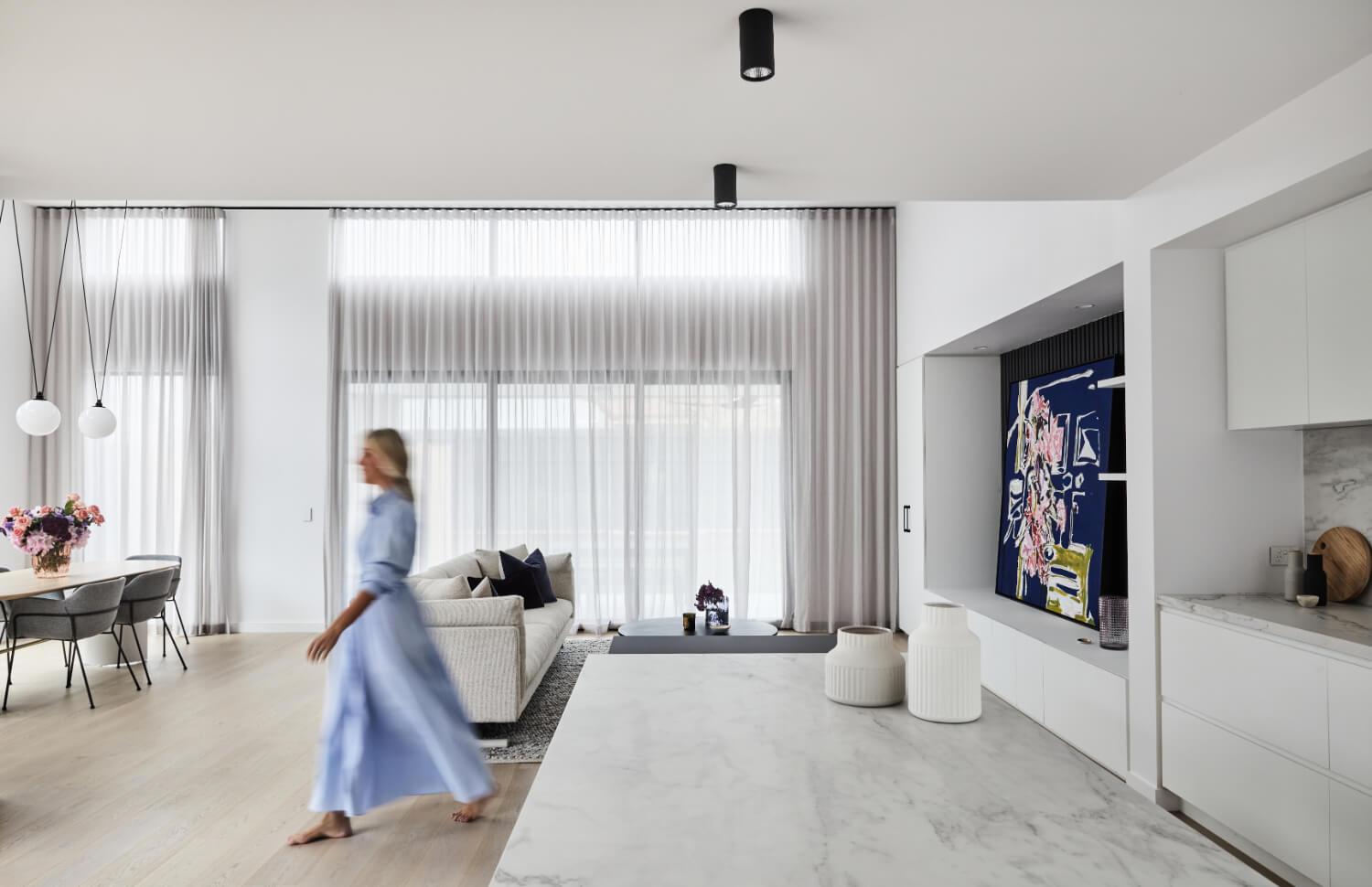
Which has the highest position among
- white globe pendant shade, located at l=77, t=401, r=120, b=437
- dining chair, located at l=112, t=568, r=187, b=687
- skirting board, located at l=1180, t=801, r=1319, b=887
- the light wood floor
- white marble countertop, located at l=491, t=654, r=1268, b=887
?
white globe pendant shade, located at l=77, t=401, r=120, b=437

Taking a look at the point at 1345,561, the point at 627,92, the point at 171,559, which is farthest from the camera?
the point at 171,559

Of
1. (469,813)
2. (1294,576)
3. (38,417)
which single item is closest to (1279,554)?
(1294,576)

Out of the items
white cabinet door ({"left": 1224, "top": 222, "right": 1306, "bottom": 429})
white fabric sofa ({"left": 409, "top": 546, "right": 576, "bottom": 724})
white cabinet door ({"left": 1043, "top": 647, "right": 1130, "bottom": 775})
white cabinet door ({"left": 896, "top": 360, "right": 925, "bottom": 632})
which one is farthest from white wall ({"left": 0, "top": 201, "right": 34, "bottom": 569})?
white cabinet door ({"left": 1224, "top": 222, "right": 1306, "bottom": 429})

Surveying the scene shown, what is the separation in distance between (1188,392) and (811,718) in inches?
96.1

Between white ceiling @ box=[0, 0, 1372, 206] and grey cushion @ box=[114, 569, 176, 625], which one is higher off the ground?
white ceiling @ box=[0, 0, 1372, 206]

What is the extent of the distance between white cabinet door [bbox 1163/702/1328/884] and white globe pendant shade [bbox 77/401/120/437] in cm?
653

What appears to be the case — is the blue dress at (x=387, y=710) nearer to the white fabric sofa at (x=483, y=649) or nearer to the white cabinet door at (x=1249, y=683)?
the white fabric sofa at (x=483, y=649)

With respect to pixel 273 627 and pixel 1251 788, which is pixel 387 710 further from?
pixel 273 627

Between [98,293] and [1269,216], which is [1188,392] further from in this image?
[98,293]

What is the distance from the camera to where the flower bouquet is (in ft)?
16.4

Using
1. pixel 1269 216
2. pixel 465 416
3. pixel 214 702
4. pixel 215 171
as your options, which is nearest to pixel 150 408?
pixel 465 416

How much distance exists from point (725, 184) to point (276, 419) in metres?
5.11

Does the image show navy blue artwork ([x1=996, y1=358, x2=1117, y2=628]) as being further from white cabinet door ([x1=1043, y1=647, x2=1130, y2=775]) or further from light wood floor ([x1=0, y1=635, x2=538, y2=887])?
light wood floor ([x1=0, y1=635, x2=538, y2=887])

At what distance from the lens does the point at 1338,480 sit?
297 cm
